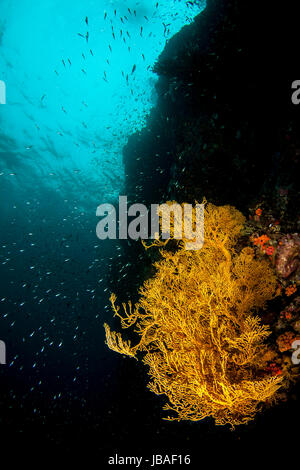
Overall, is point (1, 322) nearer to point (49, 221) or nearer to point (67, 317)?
point (67, 317)

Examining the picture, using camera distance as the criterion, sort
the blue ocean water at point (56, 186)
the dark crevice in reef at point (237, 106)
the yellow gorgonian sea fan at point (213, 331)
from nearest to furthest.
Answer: the yellow gorgonian sea fan at point (213, 331) → the dark crevice in reef at point (237, 106) → the blue ocean water at point (56, 186)

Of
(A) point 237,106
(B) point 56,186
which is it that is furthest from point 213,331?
(B) point 56,186

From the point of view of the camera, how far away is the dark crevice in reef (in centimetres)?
511

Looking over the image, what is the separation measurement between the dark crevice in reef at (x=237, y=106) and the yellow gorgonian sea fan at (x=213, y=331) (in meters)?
1.64

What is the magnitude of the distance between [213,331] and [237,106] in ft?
20.9

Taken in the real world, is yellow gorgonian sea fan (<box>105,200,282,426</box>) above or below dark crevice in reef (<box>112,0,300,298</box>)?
below

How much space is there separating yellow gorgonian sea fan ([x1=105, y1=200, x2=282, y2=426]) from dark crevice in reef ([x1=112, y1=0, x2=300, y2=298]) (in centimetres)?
164

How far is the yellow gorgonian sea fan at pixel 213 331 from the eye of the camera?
2.86 meters

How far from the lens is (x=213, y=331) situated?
352 centimetres

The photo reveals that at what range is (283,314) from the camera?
377 centimetres

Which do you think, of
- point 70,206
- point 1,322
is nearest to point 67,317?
point 1,322

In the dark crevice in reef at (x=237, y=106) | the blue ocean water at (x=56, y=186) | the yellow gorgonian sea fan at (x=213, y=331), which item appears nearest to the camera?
the yellow gorgonian sea fan at (x=213, y=331)

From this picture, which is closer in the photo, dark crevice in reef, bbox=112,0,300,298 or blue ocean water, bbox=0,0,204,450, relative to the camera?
dark crevice in reef, bbox=112,0,300,298

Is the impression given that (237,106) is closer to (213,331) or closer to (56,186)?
(213,331)
